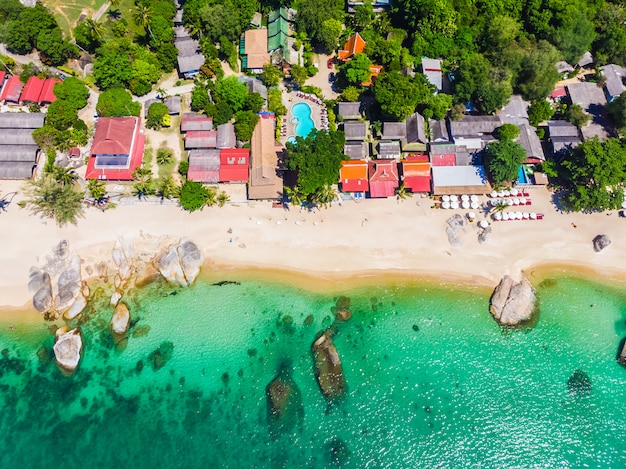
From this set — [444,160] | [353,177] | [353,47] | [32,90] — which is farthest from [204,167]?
[444,160]

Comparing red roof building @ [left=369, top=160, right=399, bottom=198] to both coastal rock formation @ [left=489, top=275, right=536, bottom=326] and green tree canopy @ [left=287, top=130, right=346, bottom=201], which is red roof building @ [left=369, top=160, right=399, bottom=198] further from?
coastal rock formation @ [left=489, top=275, right=536, bottom=326]

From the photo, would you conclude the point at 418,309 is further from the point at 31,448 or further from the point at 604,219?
the point at 31,448

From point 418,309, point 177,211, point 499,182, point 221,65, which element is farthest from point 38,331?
point 499,182

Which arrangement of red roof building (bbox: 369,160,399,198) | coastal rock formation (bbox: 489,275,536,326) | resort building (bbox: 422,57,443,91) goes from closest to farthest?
coastal rock formation (bbox: 489,275,536,326), red roof building (bbox: 369,160,399,198), resort building (bbox: 422,57,443,91)

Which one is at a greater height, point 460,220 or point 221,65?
point 221,65

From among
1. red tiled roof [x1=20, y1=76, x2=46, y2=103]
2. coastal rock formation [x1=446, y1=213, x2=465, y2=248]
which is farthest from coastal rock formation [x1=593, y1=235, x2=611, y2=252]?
red tiled roof [x1=20, y1=76, x2=46, y2=103]

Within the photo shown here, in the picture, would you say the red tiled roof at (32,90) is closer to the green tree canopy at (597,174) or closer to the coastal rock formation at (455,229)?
the coastal rock formation at (455,229)
